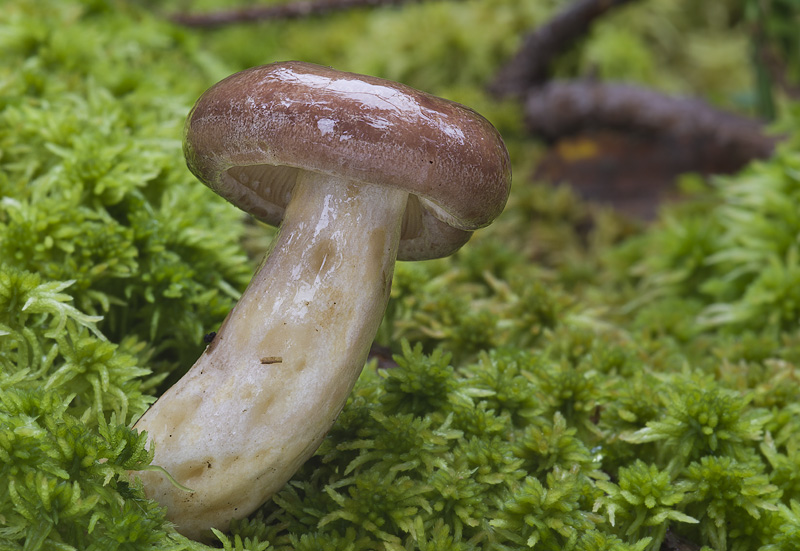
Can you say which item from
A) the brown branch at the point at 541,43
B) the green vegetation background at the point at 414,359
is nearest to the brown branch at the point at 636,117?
the brown branch at the point at 541,43

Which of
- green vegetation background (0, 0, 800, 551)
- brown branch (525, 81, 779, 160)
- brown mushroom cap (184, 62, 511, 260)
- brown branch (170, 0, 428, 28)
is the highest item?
brown branch (170, 0, 428, 28)

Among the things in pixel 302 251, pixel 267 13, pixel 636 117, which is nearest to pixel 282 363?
pixel 302 251

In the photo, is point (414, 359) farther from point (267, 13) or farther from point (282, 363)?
point (267, 13)

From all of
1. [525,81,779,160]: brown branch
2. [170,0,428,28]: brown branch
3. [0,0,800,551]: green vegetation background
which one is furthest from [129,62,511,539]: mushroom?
[170,0,428,28]: brown branch

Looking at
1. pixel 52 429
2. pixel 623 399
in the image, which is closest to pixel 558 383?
pixel 623 399

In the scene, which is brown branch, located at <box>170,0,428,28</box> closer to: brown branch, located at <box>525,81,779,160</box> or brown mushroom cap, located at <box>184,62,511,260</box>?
brown branch, located at <box>525,81,779,160</box>

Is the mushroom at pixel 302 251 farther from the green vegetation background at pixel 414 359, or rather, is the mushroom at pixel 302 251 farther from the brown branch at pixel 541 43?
the brown branch at pixel 541 43
